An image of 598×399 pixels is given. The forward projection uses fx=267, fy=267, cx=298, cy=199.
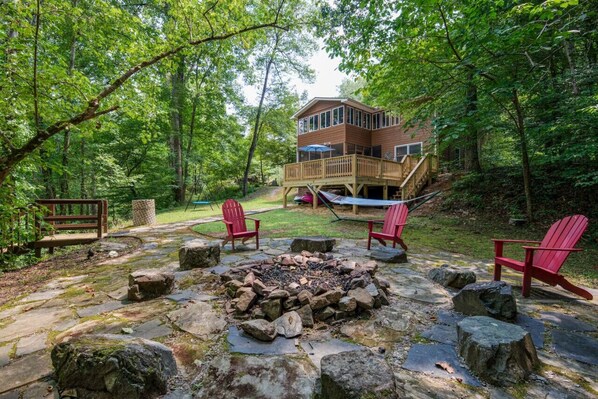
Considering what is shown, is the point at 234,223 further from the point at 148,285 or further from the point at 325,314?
the point at 325,314

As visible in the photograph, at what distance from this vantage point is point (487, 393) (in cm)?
139

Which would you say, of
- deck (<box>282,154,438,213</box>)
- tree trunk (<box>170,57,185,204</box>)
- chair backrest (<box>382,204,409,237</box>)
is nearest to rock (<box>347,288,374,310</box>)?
chair backrest (<box>382,204,409,237</box>)

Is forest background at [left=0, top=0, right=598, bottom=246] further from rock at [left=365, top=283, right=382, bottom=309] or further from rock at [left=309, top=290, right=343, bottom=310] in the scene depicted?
rock at [left=365, top=283, right=382, bottom=309]

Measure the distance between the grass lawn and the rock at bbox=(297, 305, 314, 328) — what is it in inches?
135

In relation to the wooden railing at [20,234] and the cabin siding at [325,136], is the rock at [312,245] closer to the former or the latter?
the wooden railing at [20,234]

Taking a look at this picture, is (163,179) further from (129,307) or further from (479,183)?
(479,183)

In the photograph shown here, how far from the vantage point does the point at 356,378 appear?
126cm

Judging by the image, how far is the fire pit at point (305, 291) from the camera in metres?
2.20

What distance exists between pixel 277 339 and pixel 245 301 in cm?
50

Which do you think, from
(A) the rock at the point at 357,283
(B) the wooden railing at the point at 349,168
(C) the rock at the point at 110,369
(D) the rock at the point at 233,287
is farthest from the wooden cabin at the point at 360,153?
(C) the rock at the point at 110,369

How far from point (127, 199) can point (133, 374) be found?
51.7 ft

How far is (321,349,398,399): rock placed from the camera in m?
1.20

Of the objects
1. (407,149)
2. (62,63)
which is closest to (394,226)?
(62,63)

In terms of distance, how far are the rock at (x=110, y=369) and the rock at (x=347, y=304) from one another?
130 cm
